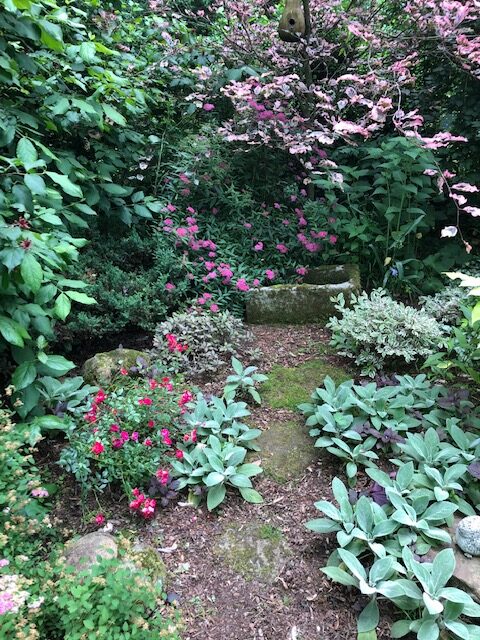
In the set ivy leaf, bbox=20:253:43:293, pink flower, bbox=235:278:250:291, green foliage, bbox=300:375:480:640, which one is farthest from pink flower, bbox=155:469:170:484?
pink flower, bbox=235:278:250:291

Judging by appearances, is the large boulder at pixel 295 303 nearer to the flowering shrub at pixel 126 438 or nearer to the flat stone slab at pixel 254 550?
the flowering shrub at pixel 126 438

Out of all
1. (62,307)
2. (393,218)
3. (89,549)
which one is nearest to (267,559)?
(89,549)

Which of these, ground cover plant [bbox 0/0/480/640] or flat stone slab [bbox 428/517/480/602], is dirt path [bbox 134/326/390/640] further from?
flat stone slab [bbox 428/517/480/602]

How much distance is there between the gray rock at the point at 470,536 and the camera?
1817 millimetres

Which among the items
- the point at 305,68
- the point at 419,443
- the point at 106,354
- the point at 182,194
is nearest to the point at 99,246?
the point at 182,194

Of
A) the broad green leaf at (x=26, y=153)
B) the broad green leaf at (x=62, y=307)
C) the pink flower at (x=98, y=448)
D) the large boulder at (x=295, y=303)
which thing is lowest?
the pink flower at (x=98, y=448)

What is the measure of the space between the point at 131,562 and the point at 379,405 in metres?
1.46

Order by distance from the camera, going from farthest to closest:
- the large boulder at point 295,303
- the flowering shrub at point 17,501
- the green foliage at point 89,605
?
1. the large boulder at point 295,303
2. the flowering shrub at point 17,501
3. the green foliage at point 89,605

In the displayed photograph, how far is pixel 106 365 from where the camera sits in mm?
2801

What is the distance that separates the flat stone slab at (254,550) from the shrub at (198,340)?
111 centimetres

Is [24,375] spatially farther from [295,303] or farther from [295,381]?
[295,303]

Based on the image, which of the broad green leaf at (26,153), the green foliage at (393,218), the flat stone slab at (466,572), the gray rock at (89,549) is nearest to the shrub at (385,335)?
the green foliage at (393,218)

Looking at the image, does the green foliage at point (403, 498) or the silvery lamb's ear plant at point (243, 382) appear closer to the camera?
the green foliage at point (403, 498)

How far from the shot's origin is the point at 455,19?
3191 mm
